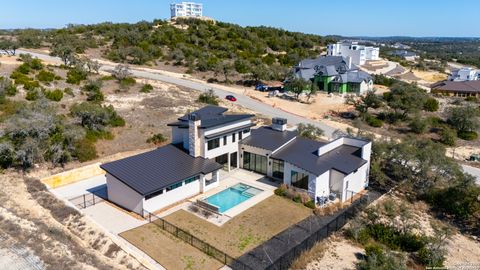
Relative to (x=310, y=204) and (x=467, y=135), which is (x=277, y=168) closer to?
(x=310, y=204)

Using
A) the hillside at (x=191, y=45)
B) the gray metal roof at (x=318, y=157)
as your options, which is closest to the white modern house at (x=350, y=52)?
the hillside at (x=191, y=45)

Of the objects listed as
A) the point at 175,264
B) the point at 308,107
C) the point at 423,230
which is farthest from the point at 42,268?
the point at 308,107

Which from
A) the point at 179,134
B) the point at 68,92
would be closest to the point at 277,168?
the point at 179,134

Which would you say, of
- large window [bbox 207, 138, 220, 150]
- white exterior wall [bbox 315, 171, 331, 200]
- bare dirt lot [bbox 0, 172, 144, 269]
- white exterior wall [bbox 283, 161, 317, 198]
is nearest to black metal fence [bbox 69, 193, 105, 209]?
bare dirt lot [bbox 0, 172, 144, 269]

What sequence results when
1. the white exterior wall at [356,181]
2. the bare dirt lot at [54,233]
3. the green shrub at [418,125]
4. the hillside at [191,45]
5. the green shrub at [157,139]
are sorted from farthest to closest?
the hillside at [191,45], the green shrub at [418,125], the green shrub at [157,139], the white exterior wall at [356,181], the bare dirt lot at [54,233]

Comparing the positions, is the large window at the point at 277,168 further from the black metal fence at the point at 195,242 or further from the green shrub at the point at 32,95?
the green shrub at the point at 32,95

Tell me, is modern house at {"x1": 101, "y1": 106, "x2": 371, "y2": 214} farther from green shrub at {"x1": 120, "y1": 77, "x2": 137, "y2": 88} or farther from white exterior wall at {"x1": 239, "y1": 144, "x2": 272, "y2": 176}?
green shrub at {"x1": 120, "y1": 77, "x2": 137, "y2": 88}

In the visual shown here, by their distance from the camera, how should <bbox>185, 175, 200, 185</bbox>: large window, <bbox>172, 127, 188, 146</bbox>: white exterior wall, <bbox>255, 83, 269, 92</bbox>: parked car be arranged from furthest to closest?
<bbox>255, 83, 269, 92</bbox>: parked car < <bbox>172, 127, 188, 146</bbox>: white exterior wall < <bbox>185, 175, 200, 185</bbox>: large window

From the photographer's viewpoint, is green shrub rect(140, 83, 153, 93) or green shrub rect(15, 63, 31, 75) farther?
green shrub rect(140, 83, 153, 93)
